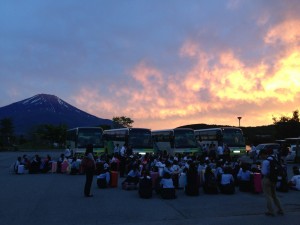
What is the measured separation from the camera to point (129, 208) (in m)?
10.7

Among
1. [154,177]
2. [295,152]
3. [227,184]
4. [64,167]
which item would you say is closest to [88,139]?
[64,167]

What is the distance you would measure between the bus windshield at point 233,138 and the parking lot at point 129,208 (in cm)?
1739

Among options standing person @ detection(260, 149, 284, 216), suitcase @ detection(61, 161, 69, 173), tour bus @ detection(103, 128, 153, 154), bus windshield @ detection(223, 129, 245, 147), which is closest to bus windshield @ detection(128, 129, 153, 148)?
tour bus @ detection(103, 128, 153, 154)

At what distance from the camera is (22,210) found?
34.0 feet

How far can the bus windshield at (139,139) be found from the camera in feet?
93.4

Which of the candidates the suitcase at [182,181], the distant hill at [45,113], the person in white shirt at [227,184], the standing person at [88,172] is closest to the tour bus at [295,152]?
the suitcase at [182,181]

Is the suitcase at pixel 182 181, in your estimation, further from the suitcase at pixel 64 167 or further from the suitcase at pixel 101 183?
the suitcase at pixel 64 167

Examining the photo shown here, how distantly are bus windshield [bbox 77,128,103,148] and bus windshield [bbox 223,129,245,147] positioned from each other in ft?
34.2

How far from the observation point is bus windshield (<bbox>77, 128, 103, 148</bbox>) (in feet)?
95.0

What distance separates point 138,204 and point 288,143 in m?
28.3

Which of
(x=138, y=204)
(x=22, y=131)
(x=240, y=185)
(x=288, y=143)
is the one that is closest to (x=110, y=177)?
(x=138, y=204)

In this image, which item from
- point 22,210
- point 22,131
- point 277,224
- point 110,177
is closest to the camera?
point 277,224

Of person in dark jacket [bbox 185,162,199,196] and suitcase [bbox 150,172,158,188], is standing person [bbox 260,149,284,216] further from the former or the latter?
suitcase [bbox 150,172,158,188]

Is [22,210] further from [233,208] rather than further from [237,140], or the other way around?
[237,140]
